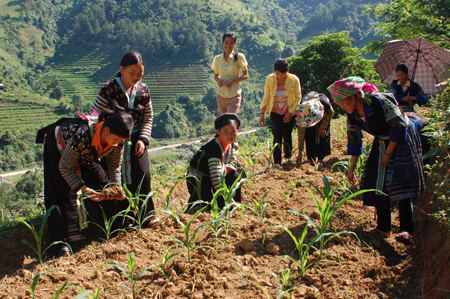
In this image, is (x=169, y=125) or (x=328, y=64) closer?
(x=328, y=64)

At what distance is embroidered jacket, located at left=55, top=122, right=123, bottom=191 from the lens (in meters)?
2.73

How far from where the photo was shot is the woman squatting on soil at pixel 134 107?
3076 millimetres

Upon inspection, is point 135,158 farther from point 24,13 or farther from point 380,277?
point 24,13

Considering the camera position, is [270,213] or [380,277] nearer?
[380,277]

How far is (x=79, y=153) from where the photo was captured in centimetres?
278

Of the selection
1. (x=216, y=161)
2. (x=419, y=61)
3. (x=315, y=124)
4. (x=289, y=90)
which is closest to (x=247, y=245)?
(x=216, y=161)

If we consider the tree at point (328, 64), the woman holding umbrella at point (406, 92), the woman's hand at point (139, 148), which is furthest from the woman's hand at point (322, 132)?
the tree at point (328, 64)

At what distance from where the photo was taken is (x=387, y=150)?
9.36 ft

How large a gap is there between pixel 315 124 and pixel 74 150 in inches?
124

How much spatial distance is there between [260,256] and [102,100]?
188 centimetres

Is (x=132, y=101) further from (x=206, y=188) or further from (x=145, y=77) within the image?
(x=145, y=77)

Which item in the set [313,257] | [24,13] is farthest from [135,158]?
[24,13]

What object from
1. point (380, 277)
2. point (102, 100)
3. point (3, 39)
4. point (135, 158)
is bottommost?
point (380, 277)

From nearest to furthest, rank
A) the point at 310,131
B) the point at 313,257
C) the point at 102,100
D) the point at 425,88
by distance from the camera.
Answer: the point at 313,257 < the point at 102,100 < the point at 310,131 < the point at 425,88
